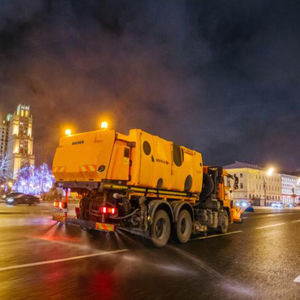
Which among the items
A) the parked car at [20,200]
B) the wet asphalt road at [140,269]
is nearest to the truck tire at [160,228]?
the wet asphalt road at [140,269]

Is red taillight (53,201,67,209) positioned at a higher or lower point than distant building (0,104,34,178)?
lower

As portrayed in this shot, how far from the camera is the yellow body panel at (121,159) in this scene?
25.4ft

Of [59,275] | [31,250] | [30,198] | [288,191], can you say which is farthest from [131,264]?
[288,191]

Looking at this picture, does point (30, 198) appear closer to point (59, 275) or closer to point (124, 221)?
point (124, 221)

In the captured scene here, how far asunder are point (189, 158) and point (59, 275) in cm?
631

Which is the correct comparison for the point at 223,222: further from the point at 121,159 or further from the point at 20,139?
the point at 20,139

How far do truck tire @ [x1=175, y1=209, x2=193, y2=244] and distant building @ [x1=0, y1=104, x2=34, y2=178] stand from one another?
15473cm

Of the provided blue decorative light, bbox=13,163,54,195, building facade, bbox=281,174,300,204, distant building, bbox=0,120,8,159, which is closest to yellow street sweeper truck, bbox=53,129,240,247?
blue decorative light, bbox=13,163,54,195

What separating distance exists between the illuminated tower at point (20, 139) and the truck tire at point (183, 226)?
508 ft

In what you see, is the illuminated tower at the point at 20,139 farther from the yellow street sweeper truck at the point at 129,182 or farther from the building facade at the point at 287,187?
the yellow street sweeper truck at the point at 129,182

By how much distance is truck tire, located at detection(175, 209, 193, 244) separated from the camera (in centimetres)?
913

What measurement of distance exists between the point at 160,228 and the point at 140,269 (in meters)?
2.92

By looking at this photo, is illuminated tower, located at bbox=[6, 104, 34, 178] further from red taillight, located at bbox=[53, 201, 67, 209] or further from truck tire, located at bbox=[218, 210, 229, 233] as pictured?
truck tire, located at bbox=[218, 210, 229, 233]

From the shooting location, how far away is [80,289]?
176 inches
